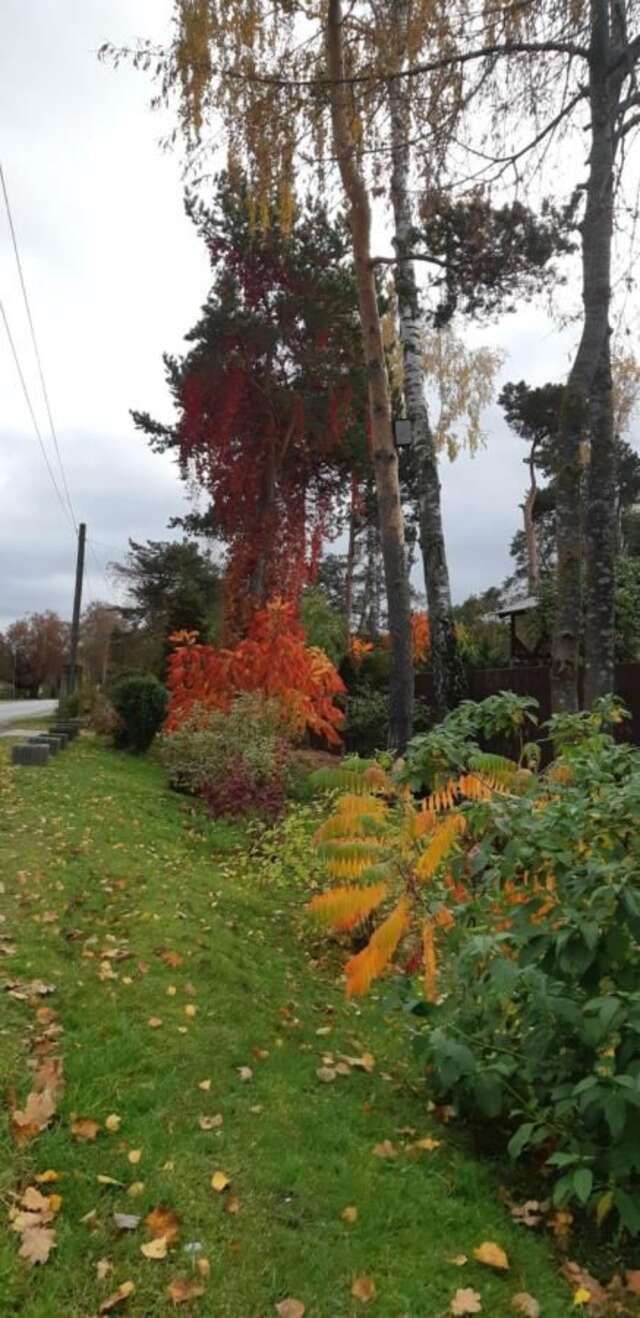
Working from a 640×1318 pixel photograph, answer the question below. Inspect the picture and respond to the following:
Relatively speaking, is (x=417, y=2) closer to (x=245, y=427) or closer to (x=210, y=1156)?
(x=210, y=1156)

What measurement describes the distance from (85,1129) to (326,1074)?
1.11 meters

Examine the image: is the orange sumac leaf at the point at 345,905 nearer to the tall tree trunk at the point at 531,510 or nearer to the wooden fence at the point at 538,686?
the wooden fence at the point at 538,686

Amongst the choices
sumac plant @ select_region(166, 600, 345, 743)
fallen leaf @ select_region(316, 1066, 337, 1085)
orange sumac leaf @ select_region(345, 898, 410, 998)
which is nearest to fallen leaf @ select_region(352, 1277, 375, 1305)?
orange sumac leaf @ select_region(345, 898, 410, 998)

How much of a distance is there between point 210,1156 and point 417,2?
7.21m

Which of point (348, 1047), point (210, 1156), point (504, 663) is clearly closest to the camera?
point (210, 1156)

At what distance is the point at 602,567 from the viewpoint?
6.39 m

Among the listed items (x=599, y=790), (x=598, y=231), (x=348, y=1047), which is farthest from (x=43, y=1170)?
(x=598, y=231)

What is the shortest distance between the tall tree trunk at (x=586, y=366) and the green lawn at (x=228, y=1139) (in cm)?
Result: 299

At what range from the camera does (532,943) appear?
2.49 metres

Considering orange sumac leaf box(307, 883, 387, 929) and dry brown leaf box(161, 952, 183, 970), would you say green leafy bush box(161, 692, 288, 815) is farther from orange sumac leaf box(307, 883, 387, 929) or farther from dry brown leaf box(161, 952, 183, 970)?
orange sumac leaf box(307, 883, 387, 929)

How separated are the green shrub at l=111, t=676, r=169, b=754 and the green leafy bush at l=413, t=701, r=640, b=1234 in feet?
34.4

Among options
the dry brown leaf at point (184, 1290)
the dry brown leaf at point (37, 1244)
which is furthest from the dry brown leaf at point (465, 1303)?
the dry brown leaf at point (37, 1244)

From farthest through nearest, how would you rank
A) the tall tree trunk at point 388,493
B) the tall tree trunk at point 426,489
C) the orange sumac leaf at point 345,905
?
the tall tree trunk at point 426,489, the tall tree trunk at point 388,493, the orange sumac leaf at point 345,905

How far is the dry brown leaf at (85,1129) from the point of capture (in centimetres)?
259
